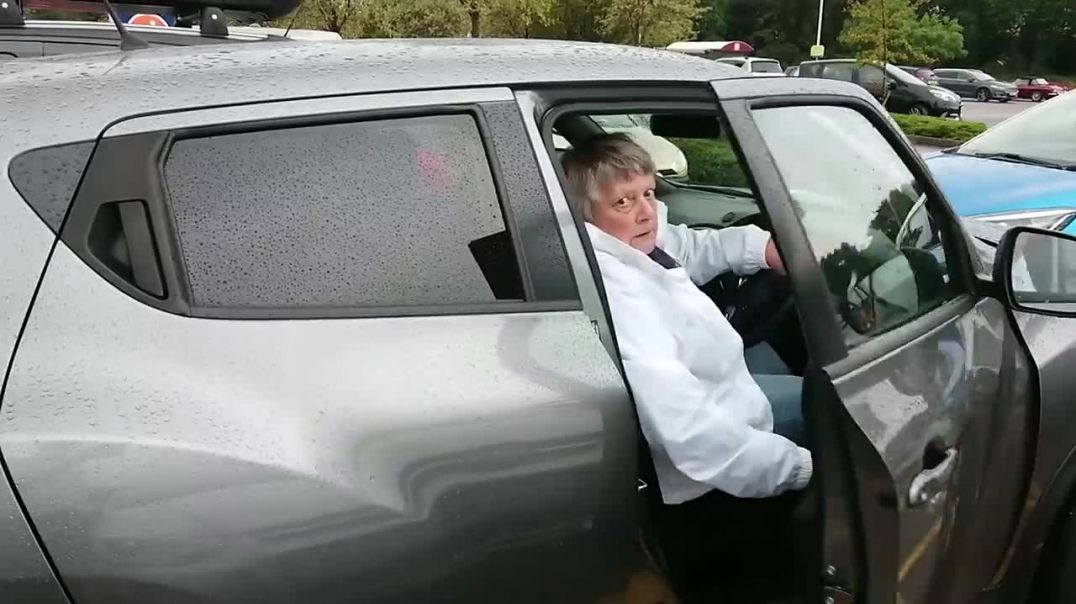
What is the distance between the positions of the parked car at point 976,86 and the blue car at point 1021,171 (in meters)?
35.0

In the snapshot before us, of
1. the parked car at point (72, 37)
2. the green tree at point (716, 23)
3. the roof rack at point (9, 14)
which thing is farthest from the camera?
the green tree at point (716, 23)

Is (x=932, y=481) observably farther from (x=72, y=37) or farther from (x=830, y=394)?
(x=72, y=37)

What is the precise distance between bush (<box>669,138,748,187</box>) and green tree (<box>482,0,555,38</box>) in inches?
719

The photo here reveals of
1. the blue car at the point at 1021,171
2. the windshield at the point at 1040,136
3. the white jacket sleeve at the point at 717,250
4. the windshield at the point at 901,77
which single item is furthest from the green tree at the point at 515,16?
the white jacket sleeve at the point at 717,250

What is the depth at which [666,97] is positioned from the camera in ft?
6.09

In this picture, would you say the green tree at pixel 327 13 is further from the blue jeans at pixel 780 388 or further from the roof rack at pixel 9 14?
the blue jeans at pixel 780 388

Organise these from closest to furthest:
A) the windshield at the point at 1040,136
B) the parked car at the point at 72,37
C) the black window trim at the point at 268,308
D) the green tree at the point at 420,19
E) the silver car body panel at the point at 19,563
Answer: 1. the silver car body panel at the point at 19,563
2. the black window trim at the point at 268,308
3. the parked car at the point at 72,37
4. the windshield at the point at 1040,136
5. the green tree at the point at 420,19

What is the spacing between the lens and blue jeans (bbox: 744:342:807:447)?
2.36 meters

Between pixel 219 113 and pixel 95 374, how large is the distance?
0.43m

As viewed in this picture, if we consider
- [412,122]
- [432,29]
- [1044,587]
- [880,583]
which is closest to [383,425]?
[412,122]

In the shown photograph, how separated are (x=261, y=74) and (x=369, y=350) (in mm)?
498

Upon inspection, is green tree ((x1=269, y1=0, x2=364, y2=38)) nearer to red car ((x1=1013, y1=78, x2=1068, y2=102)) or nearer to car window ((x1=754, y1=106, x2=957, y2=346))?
car window ((x1=754, y1=106, x2=957, y2=346))

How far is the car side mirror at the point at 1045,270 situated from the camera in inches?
88.3

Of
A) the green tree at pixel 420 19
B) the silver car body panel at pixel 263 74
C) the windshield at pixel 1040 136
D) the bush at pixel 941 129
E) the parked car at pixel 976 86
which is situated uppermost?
the silver car body panel at pixel 263 74
